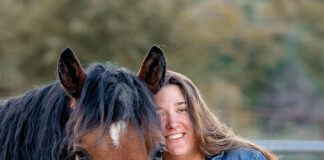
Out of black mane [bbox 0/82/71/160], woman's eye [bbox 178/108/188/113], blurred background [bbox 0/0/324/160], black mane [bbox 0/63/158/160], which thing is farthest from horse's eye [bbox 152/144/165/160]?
blurred background [bbox 0/0/324/160]

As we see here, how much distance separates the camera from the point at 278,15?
948 inches

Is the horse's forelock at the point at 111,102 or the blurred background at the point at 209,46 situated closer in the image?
the horse's forelock at the point at 111,102

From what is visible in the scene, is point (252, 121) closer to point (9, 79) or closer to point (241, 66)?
point (241, 66)

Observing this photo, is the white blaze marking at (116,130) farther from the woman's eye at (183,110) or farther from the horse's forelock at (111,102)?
the woman's eye at (183,110)

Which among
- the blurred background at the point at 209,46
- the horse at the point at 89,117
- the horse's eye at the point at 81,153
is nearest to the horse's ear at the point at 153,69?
the horse at the point at 89,117

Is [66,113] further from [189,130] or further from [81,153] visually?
[189,130]

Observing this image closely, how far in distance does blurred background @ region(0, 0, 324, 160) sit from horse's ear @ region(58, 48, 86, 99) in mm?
7018

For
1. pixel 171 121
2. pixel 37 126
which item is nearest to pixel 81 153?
pixel 37 126

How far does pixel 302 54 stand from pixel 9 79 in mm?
14112

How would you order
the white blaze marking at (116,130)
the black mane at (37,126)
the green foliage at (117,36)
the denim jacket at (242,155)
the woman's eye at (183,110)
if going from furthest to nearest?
the green foliage at (117,36) < the woman's eye at (183,110) < the denim jacket at (242,155) < the black mane at (37,126) < the white blaze marking at (116,130)

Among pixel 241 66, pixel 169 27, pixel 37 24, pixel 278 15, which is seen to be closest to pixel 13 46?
pixel 37 24

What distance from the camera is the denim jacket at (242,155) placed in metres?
3.66

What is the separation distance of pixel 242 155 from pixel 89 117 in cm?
130

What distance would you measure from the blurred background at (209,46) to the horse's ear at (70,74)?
702 cm
